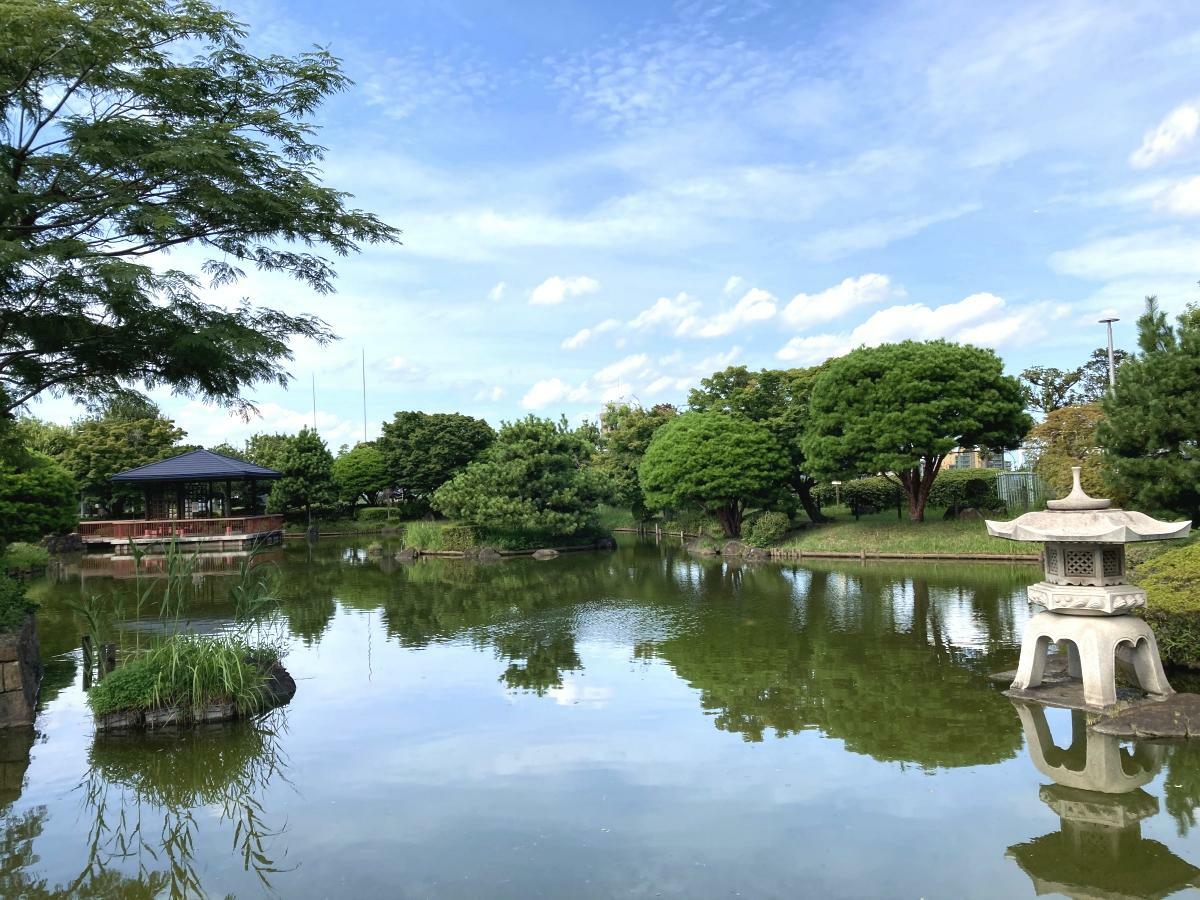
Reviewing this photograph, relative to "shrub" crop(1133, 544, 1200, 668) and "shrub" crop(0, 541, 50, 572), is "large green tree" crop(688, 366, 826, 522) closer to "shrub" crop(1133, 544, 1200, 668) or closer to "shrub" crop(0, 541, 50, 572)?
"shrub" crop(1133, 544, 1200, 668)

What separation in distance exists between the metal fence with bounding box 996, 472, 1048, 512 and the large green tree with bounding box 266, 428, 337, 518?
26.6m

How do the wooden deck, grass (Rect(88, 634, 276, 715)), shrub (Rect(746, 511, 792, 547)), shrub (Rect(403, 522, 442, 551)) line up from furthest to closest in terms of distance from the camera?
the wooden deck → shrub (Rect(403, 522, 442, 551)) → shrub (Rect(746, 511, 792, 547)) → grass (Rect(88, 634, 276, 715))

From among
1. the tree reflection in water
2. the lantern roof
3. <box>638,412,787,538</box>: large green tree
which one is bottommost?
the tree reflection in water

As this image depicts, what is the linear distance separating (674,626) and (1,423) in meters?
8.95

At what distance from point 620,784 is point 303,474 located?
31.5m

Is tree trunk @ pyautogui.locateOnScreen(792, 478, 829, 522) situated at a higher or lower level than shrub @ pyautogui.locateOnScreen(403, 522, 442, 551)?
higher

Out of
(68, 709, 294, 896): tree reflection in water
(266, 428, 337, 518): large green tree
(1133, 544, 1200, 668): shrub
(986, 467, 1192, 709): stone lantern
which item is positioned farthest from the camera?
(266, 428, 337, 518): large green tree

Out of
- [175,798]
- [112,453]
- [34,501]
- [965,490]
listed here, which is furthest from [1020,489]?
[112,453]

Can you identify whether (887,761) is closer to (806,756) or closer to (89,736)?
(806,756)

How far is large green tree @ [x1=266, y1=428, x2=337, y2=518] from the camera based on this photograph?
113ft

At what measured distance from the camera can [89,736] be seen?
750 cm

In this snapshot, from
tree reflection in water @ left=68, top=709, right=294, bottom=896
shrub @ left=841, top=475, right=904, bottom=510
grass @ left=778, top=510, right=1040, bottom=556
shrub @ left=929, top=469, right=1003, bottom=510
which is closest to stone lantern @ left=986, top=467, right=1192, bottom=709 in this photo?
tree reflection in water @ left=68, top=709, right=294, bottom=896

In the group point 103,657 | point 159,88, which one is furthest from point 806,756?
point 159,88

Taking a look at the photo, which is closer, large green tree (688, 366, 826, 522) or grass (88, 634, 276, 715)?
grass (88, 634, 276, 715)
